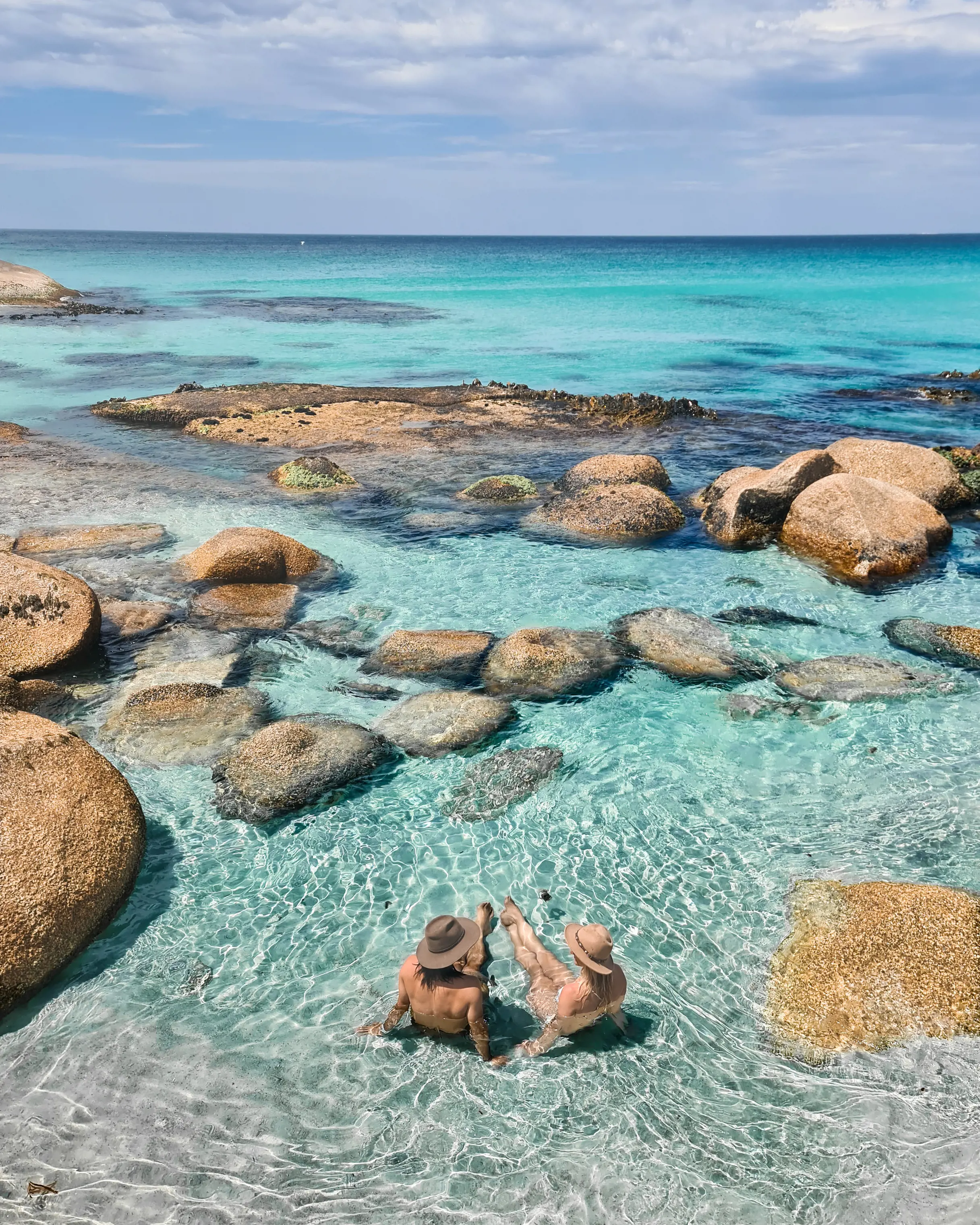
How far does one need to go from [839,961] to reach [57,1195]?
6.90m

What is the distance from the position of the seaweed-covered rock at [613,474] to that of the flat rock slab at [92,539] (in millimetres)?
10112

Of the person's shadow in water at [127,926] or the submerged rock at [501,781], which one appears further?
the submerged rock at [501,781]

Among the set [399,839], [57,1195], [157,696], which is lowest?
[57,1195]

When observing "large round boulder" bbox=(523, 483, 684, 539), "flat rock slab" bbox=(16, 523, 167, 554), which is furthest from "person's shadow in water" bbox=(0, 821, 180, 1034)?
"large round boulder" bbox=(523, 483, 684, 539)

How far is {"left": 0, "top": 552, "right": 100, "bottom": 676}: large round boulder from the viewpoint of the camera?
1298 centimetres

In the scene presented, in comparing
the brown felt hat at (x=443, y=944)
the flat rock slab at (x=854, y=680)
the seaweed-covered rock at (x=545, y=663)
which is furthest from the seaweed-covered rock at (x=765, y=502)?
the brown felt hat at (x=443, y=944)

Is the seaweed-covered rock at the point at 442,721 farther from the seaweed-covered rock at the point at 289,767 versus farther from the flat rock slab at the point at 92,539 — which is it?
the flat rock slab at the point at 92,539

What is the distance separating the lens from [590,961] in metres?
7.40

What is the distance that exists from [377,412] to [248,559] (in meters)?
16.8

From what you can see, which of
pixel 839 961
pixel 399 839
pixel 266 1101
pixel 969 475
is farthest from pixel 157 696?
pixel 969 475

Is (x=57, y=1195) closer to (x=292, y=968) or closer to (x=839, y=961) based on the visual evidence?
(x=292, y=968)

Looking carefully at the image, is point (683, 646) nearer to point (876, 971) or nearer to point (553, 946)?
point (553, 946)

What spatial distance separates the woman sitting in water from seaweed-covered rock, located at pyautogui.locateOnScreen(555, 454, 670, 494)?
15279 mm

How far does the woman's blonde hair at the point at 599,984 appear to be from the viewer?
7539 millimetres
